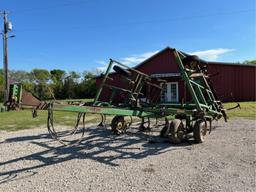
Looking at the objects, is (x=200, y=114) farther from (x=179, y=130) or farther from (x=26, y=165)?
(x=26, y=165)

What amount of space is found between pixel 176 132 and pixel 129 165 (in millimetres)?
1958

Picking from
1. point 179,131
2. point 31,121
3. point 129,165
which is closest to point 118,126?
point 179,131

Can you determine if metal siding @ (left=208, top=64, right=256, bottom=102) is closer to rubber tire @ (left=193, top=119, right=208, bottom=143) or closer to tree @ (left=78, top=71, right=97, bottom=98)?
rubber tire @ (left=193, top=119, right=208, bottom=143)

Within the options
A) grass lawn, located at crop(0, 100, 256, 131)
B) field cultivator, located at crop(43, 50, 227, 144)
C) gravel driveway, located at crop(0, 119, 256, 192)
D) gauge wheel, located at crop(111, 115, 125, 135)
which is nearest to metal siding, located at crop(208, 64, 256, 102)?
grass lawn, located at crop(0, 100, 256, 131)

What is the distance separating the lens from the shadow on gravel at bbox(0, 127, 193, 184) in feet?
16.4

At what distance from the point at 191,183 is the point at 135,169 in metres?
1.04

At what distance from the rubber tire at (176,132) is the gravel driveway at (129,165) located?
0.21 m

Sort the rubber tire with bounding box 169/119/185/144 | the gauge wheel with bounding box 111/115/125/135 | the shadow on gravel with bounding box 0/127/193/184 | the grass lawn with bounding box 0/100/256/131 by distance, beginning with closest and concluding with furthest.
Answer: the shadow on gravel with bounding box 0/127/193/184
the rubber tire with bounding box 169/119/185/144
the gauge wheel with bounding box 111/115/125/135
the grass lawn with bounding box 0/100/256/131

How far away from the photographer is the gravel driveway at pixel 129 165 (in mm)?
3850

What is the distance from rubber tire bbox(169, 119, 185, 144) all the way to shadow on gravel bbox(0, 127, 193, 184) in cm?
A: 16

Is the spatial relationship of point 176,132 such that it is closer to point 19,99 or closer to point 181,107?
point 181,107

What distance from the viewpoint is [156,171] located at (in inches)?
174

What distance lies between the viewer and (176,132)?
20.8 ft

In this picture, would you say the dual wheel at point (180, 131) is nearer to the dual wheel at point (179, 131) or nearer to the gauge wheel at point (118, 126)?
the dual wheel at point (179, 131)
